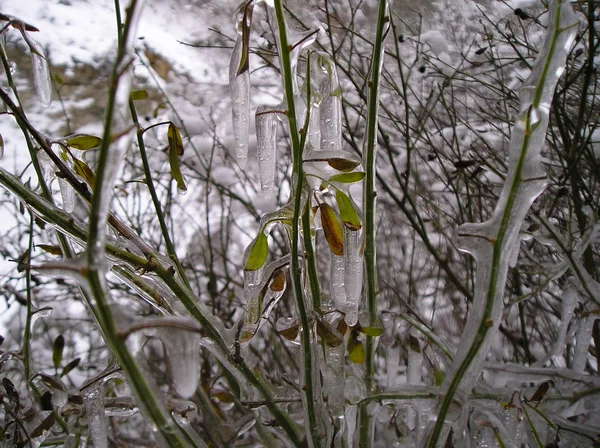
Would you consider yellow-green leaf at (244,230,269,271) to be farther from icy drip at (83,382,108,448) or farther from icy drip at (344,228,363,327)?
icy drip at (83,382,108,448)

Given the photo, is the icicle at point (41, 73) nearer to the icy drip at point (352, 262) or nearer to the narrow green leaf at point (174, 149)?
the narrow green leaf at point (174, 149)

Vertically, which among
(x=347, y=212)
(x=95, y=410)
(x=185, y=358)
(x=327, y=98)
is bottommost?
(x=95, y=410)

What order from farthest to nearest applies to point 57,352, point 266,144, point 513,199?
point 57,352
point 266,144
point 513,199

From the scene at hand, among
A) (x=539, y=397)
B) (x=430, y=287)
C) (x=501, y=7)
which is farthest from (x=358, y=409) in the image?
(x=501, y=7)

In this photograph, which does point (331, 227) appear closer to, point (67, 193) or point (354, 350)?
point (354, 350)

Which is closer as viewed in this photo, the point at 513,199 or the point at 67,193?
the point at 513,199

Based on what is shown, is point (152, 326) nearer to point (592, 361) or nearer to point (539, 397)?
point (539, 397)

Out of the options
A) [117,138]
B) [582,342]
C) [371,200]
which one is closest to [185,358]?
[117,138]
